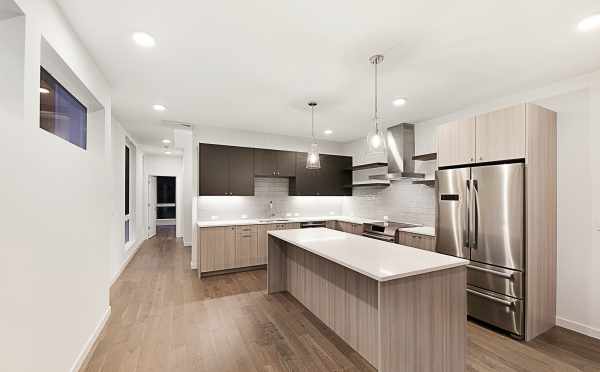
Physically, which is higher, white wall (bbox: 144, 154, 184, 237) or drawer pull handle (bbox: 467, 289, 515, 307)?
white wall (bbox: 144, 154, 184, 237)

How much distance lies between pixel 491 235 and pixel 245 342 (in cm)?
285

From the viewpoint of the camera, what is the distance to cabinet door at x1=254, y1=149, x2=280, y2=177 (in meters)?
5.21

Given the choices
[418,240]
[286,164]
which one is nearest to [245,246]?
[286,164]

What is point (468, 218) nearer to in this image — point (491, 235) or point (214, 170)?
point (491, 235)

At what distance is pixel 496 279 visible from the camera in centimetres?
276

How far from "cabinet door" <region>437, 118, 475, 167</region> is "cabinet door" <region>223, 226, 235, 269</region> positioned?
141 inches

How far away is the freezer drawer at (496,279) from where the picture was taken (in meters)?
2.63

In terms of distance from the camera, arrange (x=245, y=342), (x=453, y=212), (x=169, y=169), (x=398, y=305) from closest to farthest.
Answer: (x=398, y=305) < (x=245, y=342) < (x=453, y=212) < (x=169, y=169)

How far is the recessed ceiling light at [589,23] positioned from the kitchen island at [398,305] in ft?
6.49

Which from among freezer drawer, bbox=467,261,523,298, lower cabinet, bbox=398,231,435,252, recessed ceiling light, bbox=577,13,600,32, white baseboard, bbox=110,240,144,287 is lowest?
white baseboard, bbox=110,240,144,287

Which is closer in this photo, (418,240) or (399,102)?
(399,102)

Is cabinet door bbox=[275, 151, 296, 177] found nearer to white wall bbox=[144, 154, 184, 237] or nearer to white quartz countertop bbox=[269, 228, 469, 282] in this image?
white quartz countertop bbox=[269, 228, 469, 282]

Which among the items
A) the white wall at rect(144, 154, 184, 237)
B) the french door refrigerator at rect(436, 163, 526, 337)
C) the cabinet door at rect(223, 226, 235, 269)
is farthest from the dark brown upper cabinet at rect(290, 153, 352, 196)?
the white wall at rect(144, 154, 184, 237)

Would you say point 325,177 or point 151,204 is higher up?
point 325,177
